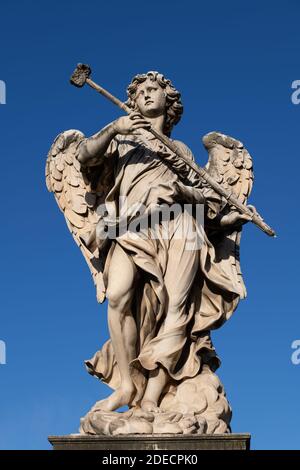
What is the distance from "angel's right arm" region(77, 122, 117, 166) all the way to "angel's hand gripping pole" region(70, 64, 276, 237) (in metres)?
0.35

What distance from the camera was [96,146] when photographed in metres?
11.8

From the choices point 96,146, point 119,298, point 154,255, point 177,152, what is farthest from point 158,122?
point 119,298

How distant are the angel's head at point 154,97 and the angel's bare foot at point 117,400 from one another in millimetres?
3479

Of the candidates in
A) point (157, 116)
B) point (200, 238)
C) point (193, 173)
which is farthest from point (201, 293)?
point (157, 116)

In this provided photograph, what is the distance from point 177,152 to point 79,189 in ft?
4.74

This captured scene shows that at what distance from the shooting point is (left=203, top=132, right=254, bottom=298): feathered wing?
488 inches

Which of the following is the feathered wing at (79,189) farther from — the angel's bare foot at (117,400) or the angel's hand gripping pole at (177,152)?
the angel's bare foot at (117,400)

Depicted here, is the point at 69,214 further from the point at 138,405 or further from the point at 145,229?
the point at 138,405

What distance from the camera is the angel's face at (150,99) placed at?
12.4m

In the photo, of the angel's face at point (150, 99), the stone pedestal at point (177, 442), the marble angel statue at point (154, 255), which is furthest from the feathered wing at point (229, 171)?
the stone pedestal at point (177, 442)

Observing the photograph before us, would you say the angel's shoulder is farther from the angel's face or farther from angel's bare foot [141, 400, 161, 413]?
angel's bare foot [141, 400, 161, 413]

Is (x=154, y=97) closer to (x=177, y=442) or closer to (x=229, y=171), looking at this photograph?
(x=229, y=171)

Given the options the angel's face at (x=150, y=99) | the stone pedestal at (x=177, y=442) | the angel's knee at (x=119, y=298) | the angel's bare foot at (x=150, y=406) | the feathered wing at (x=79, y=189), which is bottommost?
the stone pedestal at (x=177, y=442)

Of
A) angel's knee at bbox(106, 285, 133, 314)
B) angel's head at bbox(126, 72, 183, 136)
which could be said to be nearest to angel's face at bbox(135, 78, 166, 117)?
angel's head at bbox(126, 72, 183, 136)
